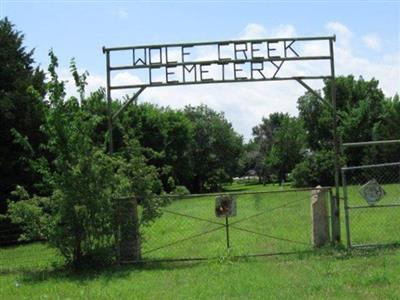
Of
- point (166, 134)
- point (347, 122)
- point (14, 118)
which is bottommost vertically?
point (14, 118)

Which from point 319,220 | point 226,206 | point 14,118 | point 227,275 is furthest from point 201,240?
point 14,118

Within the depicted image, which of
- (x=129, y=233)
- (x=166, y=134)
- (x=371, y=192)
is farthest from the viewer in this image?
(x=166, y=134)

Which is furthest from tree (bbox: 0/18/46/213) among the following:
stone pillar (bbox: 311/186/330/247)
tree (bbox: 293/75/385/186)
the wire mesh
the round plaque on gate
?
tree (bbox: 293/75/385/186)

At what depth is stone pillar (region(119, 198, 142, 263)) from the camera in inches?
526

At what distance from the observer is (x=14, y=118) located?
24.0 meters

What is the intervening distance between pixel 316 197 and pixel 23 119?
14025mm

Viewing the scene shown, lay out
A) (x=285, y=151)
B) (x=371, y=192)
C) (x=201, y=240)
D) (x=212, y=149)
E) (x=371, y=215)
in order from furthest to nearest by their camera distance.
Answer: (x=285, y=151), (x=212, y=149), (x=371, y=215), (x=201, y=240), (x=371, y=192)

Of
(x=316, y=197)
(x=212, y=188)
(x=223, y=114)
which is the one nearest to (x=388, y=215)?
(x=316, y=197)

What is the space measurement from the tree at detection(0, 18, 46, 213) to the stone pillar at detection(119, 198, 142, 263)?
36.1 ft

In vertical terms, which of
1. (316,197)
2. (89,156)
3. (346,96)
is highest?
(346,96)

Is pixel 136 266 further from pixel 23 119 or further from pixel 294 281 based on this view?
pixel 23 119

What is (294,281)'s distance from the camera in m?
10.3

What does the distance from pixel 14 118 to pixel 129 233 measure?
40.4 ft

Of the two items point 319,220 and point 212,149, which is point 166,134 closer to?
point 212,149
